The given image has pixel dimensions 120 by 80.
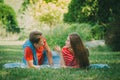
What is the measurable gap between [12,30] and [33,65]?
23369 millimetres

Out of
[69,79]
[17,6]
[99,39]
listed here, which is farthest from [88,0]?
[17,6]

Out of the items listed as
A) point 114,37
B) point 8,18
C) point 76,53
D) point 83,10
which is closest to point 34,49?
point 76,53

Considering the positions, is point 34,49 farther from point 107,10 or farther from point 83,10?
point 83,10

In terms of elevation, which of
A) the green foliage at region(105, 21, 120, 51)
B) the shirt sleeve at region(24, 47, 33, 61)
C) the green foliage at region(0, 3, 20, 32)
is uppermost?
the shirt sleeve at region(24, 47, 33, 61)

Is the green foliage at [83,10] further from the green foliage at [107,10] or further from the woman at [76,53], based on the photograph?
the woman at [76,53]

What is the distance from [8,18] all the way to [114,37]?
726 inches

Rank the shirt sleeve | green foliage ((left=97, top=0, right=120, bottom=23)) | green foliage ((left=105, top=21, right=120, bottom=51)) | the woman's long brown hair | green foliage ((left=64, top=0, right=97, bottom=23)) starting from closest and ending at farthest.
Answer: the woman's long brown hair < the shirt sleeve < green foliage ((left=105, top=21, right=120, bottom=51)) < green foliage ((left=97, top=0, right=120, bottom=23)) < green foliage ((left=64, top=0, right=97, bottom=23))

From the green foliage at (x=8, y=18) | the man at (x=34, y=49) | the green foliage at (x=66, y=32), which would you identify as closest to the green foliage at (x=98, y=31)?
the green foliage at (x=66, y=32)

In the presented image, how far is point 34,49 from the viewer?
857 centimetres

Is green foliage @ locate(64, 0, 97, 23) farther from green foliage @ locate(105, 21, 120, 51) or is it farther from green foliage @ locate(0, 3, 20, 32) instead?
green foliage @ locate(0, 3, 20, 32)

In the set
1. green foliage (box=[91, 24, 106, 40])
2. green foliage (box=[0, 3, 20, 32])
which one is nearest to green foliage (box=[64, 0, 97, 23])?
green foliage (box=[91, 24, 106, 40])

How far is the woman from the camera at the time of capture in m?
7.90

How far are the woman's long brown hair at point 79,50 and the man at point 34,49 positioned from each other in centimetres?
88

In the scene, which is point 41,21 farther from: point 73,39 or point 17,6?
point 73,39
